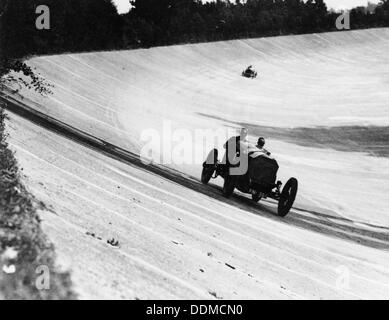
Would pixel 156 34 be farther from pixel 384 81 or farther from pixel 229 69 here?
pixel 384 81

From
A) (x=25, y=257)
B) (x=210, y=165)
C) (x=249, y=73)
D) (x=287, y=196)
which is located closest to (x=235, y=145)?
(x=210, y=165)

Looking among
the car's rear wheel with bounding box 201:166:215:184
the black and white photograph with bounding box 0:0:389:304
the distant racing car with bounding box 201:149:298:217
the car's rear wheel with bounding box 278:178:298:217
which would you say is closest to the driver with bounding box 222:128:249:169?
the black and white photograph with bounding box 0:0:389:304

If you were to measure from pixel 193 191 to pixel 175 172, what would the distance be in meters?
2.58

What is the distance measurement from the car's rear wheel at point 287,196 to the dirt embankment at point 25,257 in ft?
26.9

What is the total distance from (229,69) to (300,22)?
77.7 feet

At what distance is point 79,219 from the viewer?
6.92 metres

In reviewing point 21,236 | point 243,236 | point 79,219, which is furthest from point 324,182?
point 21,236

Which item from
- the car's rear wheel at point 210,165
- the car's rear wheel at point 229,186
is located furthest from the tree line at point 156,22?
the car's rear wheel at point 229,186

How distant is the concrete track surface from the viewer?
6355mm

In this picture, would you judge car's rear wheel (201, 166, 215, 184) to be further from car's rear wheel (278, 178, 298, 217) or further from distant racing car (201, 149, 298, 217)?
car's rear wheel (278, 178, 298, 217)

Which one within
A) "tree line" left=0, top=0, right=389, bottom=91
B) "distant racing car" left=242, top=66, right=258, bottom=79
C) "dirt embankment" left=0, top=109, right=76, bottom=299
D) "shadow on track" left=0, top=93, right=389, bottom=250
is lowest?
"shadow on track" left=0, top=93, right=389, bottom=250

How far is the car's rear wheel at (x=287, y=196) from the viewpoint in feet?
42.5

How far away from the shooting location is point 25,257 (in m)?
4.70

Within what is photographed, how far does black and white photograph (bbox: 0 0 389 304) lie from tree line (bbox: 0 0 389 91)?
28cm
